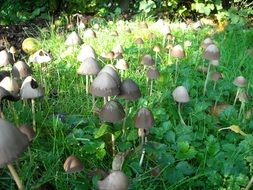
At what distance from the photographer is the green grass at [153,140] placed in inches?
83.1

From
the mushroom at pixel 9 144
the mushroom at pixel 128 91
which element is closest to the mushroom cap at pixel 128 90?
the mushroom at pixel 128 91

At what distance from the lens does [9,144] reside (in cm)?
143

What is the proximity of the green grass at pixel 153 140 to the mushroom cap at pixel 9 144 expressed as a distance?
19.8 inches

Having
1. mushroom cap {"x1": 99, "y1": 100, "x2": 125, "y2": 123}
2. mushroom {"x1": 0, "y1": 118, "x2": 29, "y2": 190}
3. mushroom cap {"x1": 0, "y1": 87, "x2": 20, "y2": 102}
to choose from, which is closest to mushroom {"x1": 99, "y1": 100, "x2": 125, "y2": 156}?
mushroom cap {"x1": 99, "y1": 100, "x2": 125, "y2": 123}

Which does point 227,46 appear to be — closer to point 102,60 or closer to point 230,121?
point 102,60

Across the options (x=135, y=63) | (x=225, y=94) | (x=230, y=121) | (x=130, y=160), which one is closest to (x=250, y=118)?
(x=230, y=121)

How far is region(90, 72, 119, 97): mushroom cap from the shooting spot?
2166 mm

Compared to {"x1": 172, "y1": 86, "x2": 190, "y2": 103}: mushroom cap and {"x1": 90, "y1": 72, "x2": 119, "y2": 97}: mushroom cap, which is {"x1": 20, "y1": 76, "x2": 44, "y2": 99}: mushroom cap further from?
{"x1": 172, "y1": 86, "x2": 190, "y2": 103}: mushroom cap

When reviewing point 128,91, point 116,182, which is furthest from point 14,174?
point 128,91

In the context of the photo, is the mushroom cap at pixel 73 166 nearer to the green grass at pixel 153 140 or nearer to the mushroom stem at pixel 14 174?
the green grass at pixel 153 140

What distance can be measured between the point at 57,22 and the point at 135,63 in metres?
1.96

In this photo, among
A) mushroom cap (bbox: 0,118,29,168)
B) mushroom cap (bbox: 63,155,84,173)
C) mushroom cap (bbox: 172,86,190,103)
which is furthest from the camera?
mushroom cap (bbox: 172,86,190,103)

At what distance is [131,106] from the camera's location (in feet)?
9.53

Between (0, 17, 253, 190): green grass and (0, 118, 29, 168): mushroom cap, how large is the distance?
50 cm
